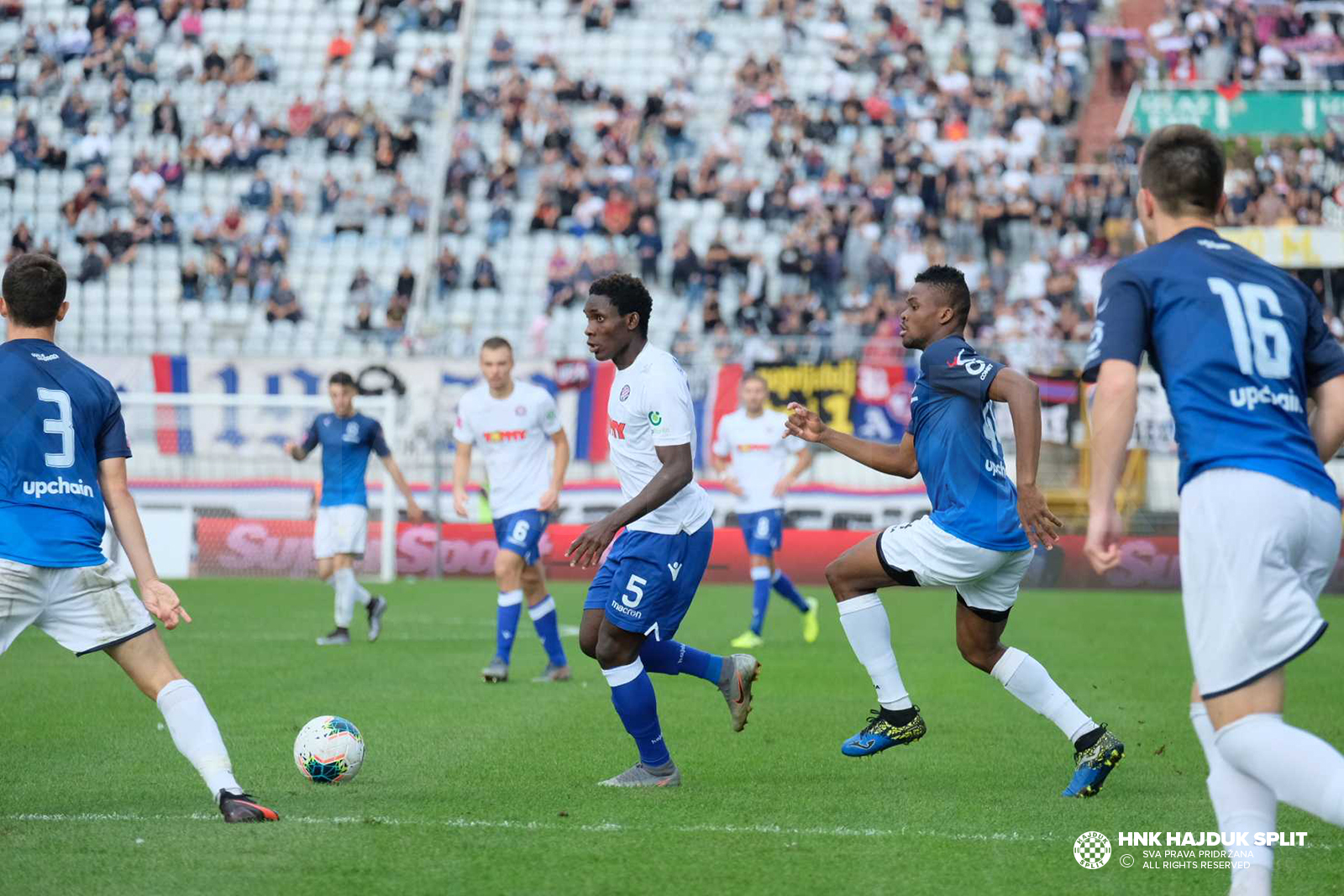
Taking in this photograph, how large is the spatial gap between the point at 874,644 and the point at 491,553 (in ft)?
49.6

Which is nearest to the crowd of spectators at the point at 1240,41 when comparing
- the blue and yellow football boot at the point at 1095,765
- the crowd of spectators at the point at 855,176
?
the crowd of spectators at the point at 855,176

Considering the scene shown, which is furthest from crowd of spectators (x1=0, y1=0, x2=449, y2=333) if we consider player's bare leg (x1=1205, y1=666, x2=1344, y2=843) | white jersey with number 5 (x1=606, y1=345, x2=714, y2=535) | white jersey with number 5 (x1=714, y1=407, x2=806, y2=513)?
player's bare leg (x1=1205, y1=666, x2=1344, y2=843)

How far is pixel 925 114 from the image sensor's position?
95.2ft

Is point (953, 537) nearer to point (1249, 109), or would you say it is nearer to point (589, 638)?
point (589, 638)

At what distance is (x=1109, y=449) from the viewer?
168 inches

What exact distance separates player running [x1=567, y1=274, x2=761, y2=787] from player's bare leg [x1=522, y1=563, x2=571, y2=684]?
162 inches

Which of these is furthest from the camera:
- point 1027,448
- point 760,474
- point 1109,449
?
point 760,474

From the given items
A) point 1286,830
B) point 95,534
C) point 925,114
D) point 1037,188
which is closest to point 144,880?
point 95,534

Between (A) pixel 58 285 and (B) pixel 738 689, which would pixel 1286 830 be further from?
(A) pixel 58 285

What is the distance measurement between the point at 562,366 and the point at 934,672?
11.4 metres

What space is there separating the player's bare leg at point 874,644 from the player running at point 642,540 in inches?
23.6

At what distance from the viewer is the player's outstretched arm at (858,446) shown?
6727 mm

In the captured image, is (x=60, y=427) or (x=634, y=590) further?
(x=634, y=590)

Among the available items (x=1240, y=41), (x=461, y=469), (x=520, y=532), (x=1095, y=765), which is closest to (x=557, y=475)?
(x=520, y=532)
